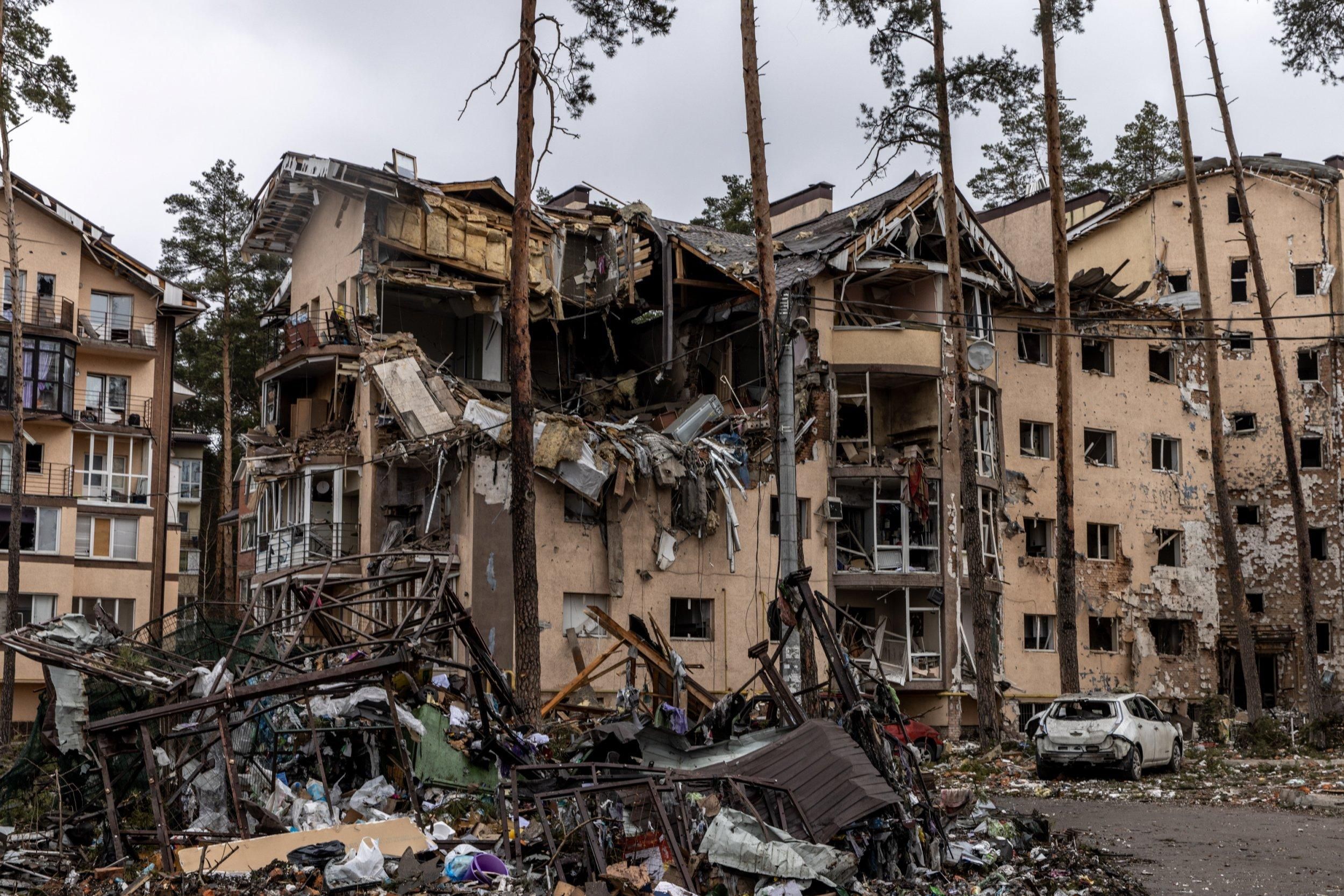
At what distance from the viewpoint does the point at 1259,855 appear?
45.2 ft

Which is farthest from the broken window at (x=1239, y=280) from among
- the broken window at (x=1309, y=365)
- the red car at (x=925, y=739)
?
the red car at (x=925, y=739)

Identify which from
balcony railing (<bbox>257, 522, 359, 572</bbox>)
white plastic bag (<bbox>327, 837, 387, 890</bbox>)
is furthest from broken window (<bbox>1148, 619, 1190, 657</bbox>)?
white plastic bag (<bbox>327, 837, 387, 890</bbox>)

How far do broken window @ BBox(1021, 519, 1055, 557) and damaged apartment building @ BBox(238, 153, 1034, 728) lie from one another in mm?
2175

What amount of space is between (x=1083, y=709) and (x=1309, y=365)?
80.8 feet

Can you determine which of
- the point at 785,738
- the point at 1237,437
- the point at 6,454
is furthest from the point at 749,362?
the point at 6,454

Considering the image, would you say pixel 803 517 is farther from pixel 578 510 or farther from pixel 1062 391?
pixel 1062 391

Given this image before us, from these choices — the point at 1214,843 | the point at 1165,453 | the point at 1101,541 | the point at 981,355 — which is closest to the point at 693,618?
the point at 981,355

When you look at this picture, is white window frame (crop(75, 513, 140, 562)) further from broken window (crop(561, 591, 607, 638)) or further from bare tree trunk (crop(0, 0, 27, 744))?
broken window (crop(561, 591, 607, 638))

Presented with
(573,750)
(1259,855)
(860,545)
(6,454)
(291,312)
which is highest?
(291,312)

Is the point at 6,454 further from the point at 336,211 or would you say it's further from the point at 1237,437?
the point at 1237,437

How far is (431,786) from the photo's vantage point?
15219 mm

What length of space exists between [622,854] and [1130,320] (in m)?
31.5

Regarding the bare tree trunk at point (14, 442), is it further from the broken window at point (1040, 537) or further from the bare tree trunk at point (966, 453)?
the broken window at point (1040, 537)

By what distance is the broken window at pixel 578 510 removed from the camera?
28531 mm
